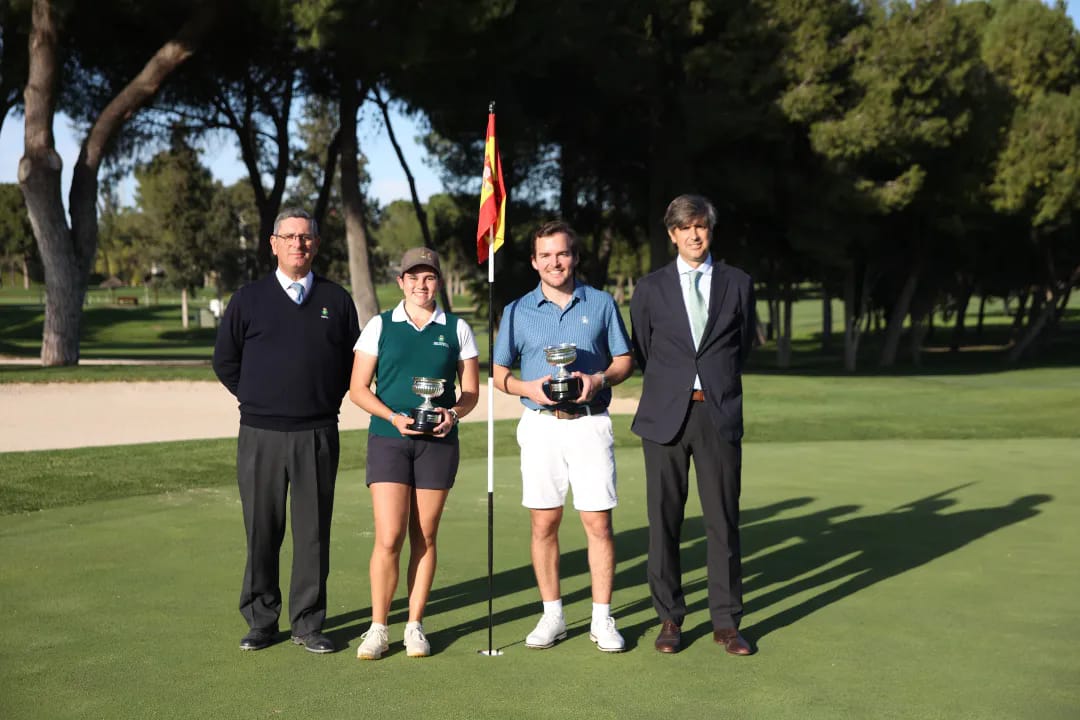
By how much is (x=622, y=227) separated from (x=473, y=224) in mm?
4791

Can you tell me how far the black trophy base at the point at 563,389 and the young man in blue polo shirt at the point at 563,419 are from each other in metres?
0.14

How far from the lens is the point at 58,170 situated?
26.0 metres

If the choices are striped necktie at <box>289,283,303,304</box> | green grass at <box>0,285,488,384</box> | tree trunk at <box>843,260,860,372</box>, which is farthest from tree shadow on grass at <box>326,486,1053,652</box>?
tree trunk at <box>843,260,860,372</box>

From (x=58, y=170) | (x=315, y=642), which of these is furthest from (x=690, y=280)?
(x=58, y=170)

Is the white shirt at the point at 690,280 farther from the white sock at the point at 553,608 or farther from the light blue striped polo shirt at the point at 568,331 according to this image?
the white sock at the point at 553,608

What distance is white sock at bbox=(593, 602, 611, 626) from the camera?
5367 millimetres

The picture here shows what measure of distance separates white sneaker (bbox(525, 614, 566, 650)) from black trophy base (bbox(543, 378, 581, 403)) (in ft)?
3.34

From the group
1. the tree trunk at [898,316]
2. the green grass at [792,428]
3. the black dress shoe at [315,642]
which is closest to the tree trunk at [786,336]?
the tree trunk at [898,316]

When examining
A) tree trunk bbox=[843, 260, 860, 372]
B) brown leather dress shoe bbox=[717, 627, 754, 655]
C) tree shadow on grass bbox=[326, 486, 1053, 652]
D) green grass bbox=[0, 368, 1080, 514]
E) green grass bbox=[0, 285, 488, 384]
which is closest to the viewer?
brown leather dress shoe bbox=[717, 627, 754, 655]

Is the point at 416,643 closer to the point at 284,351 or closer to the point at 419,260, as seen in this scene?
the point at 284,351

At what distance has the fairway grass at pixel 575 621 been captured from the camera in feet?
14.9

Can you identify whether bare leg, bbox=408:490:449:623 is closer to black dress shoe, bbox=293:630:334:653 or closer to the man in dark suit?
black dress shoe, bbox=293:630:334:653

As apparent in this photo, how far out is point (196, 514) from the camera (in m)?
9.02

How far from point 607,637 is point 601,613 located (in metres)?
0.13
